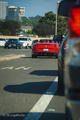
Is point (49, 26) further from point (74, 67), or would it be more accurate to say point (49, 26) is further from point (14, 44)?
point (74, 67)

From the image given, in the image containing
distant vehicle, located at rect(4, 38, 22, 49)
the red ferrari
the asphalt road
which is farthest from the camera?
distant vehicle, located at rect(4, 38, 22, 49)

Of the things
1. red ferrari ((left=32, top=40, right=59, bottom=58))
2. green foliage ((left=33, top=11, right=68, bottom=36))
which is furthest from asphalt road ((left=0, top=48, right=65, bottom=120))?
green foliage ((left=33, top=11, right=68, bottom=36))

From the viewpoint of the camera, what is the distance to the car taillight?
3.14 m

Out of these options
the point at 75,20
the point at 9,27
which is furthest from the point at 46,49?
the point at 9,27

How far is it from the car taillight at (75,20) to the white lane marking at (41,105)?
2.70 m

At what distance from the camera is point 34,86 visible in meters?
10.0

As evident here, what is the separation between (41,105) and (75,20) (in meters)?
4.02

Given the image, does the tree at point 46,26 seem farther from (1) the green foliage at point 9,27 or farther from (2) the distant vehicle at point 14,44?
(2) the distant vehicle at point 14,44

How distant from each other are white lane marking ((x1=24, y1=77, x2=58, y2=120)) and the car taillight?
2705mm

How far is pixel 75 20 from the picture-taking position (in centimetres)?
315

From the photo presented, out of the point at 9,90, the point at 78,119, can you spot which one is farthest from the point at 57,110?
the point at 78,119

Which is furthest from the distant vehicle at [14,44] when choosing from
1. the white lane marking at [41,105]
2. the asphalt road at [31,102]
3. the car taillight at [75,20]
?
the car taillight at [75,20]

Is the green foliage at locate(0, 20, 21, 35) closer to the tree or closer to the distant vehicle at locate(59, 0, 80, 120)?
the tree

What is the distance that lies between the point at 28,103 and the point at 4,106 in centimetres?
53
